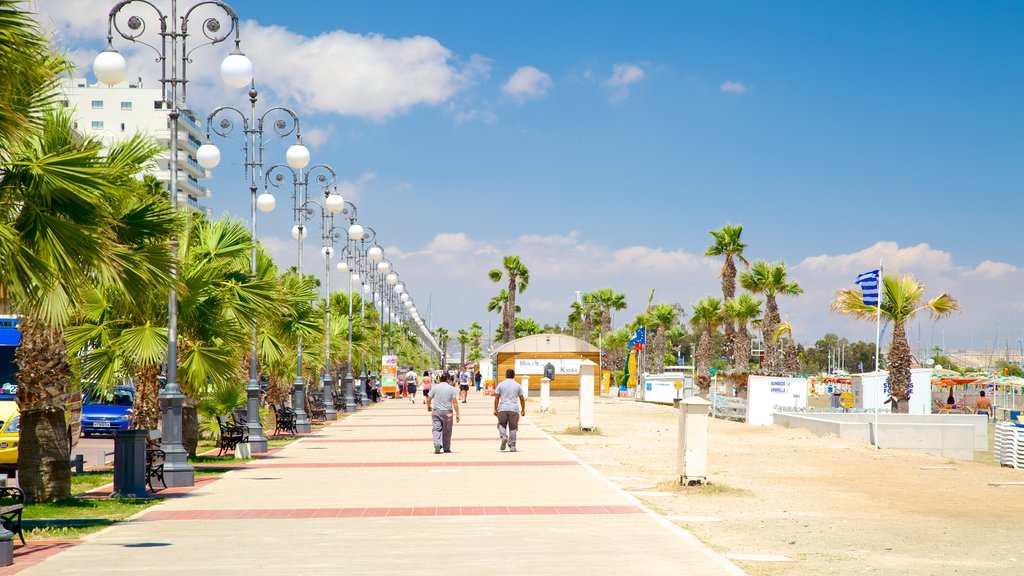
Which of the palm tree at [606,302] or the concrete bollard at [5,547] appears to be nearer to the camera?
the concrete bollard at [5,547]

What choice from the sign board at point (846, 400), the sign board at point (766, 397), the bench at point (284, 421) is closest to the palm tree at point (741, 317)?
the sign board at point (846, 400)

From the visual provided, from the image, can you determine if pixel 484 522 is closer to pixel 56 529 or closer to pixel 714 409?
pixel 56 529

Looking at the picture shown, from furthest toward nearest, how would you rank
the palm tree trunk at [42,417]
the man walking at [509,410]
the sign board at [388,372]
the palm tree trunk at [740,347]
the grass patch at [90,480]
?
1. the sign board at [388,372]
2. the palm tree trunk at [740,347]
3. the man walking at [509,410]
4. the grass patch at [90,480]
5. the palm tree trunk at [42,417]

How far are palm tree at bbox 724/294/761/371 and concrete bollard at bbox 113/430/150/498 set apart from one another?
49377 mm

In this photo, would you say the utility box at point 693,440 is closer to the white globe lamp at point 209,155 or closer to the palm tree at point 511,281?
the white globe lamp at point 209,155

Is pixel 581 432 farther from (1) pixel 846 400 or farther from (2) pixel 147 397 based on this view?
(1) pixel 846 400

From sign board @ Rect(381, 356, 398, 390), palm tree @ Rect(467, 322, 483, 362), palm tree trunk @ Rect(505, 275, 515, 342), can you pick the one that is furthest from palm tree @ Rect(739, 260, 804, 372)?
palm tree @ Rect(467, 322, 483, 362)

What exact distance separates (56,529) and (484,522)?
446 centimetres

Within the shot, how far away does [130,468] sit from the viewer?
14000 millimetres

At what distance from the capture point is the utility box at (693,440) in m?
15.1

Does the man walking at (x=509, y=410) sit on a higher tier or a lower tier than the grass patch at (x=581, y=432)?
higher

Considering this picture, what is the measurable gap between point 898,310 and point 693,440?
64.7 feet

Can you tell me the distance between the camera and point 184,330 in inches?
713

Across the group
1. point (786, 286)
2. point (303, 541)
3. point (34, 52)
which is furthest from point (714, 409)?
point (34, 52)
